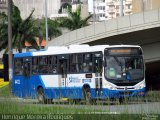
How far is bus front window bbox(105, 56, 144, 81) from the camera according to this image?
1106 inches

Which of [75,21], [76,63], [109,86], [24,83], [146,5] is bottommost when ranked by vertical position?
[24,83]

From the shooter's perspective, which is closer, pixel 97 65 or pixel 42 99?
pixel 42 99

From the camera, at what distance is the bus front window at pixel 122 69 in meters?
→ 28.1

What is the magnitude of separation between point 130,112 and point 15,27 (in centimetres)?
5750

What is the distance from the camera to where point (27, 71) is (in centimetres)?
3309

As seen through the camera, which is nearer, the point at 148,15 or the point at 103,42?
the point at 148,15

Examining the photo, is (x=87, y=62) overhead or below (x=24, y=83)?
overhead

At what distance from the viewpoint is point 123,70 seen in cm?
2806

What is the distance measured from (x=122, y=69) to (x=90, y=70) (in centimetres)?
177

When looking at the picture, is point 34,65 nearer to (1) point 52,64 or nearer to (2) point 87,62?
(1) point 52,64

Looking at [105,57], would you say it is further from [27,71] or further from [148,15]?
[148,15]

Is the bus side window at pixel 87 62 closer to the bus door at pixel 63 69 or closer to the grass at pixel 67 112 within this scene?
the bus door at pixel 63 69

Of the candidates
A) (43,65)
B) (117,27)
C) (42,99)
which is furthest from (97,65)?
(117,27)

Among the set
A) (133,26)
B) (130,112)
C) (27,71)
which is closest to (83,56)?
(27,71)
